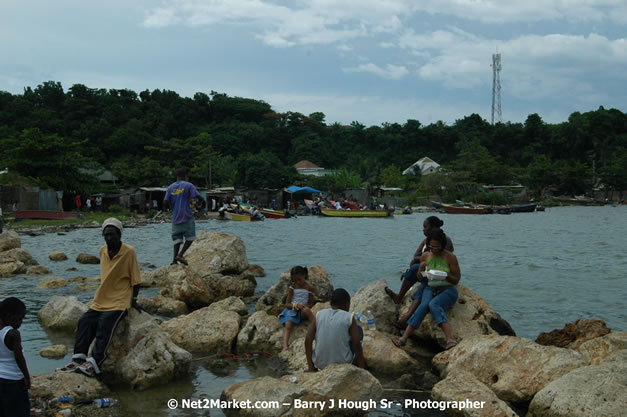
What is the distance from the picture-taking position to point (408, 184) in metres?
76.8

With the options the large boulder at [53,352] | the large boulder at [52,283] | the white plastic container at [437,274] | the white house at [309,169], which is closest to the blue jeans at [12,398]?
the large boulder at [53,352]

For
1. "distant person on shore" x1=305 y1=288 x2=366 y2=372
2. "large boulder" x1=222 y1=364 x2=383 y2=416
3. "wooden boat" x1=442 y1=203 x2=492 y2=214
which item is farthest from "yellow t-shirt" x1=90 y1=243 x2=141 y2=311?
"wooden boat" x1=442 y1=203 x2=492 y2=214

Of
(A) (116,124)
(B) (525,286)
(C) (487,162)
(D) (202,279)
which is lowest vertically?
(B) (525,286)

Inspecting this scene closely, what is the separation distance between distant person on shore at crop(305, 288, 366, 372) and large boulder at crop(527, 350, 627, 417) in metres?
1.69

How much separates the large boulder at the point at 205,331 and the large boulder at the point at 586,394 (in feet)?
12.4

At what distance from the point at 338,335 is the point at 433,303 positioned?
192cm

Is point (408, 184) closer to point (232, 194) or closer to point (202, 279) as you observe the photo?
point (232, 194)

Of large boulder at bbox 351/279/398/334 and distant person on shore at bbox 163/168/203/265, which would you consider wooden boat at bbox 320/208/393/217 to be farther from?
large boulder at bbox 351/279/398/334

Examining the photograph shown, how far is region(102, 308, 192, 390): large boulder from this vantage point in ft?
18.2

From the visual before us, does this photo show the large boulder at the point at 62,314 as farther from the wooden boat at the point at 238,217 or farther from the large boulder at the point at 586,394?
the wooden boat at the point at 238,217

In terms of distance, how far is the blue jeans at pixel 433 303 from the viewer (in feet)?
22.3

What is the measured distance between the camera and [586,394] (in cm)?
460

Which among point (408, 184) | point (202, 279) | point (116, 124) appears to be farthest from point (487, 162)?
point (202, 279)

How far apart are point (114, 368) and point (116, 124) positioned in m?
71.1
